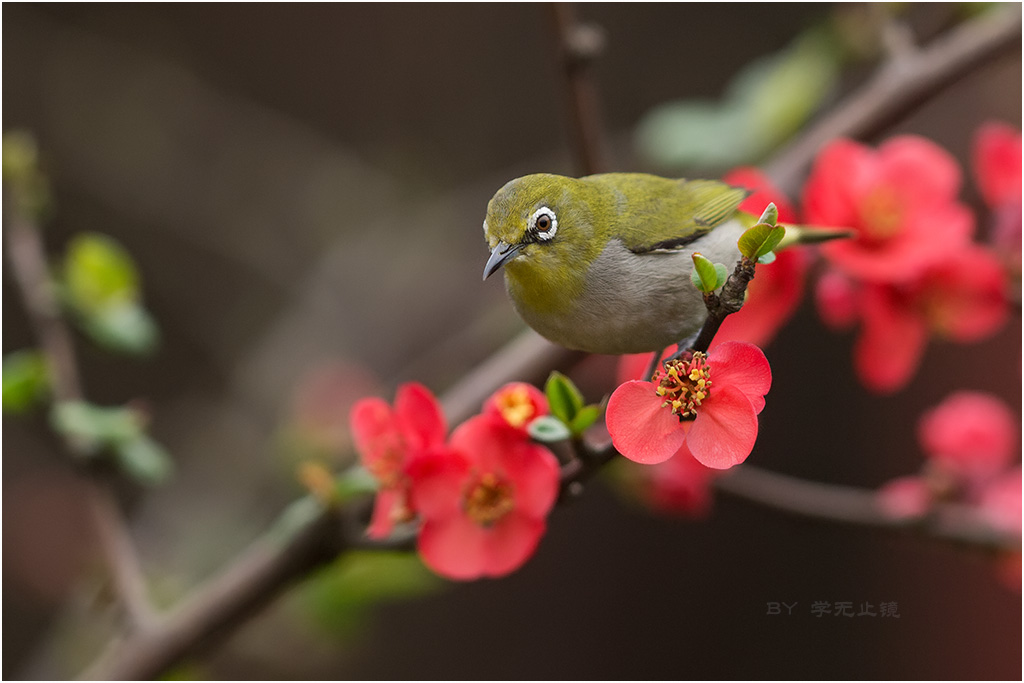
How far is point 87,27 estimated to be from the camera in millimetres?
1842

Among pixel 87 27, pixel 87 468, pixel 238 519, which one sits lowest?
pixel 238 519

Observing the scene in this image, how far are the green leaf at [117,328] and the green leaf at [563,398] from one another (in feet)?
1.84

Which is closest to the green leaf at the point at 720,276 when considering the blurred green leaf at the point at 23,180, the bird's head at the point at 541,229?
the bird's head at the point at 541,229

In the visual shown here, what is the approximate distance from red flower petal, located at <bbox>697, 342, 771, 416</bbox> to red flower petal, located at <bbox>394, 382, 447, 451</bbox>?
8.8 inches

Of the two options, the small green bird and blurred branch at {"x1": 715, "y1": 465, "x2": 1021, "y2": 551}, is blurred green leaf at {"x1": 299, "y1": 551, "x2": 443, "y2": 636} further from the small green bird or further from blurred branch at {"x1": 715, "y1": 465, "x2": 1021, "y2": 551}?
the small green bird

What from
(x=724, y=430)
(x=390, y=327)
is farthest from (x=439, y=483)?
(x=390, y=327)

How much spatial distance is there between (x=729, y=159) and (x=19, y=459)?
1469mm

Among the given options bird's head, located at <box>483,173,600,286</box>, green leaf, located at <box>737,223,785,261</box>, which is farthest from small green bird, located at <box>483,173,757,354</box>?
green leaf, located at <box>737,223,785,261</box>

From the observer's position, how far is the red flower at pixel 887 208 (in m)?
0.82

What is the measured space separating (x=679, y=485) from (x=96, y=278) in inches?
26.7

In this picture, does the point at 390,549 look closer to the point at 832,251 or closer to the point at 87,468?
the point at 87,468

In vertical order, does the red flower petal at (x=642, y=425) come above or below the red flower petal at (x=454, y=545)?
above

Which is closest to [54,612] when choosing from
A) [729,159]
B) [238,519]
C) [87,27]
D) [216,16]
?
[238,519]

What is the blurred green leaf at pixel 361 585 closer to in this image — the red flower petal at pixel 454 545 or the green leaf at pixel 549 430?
the red flower petal at pixel 454 545
